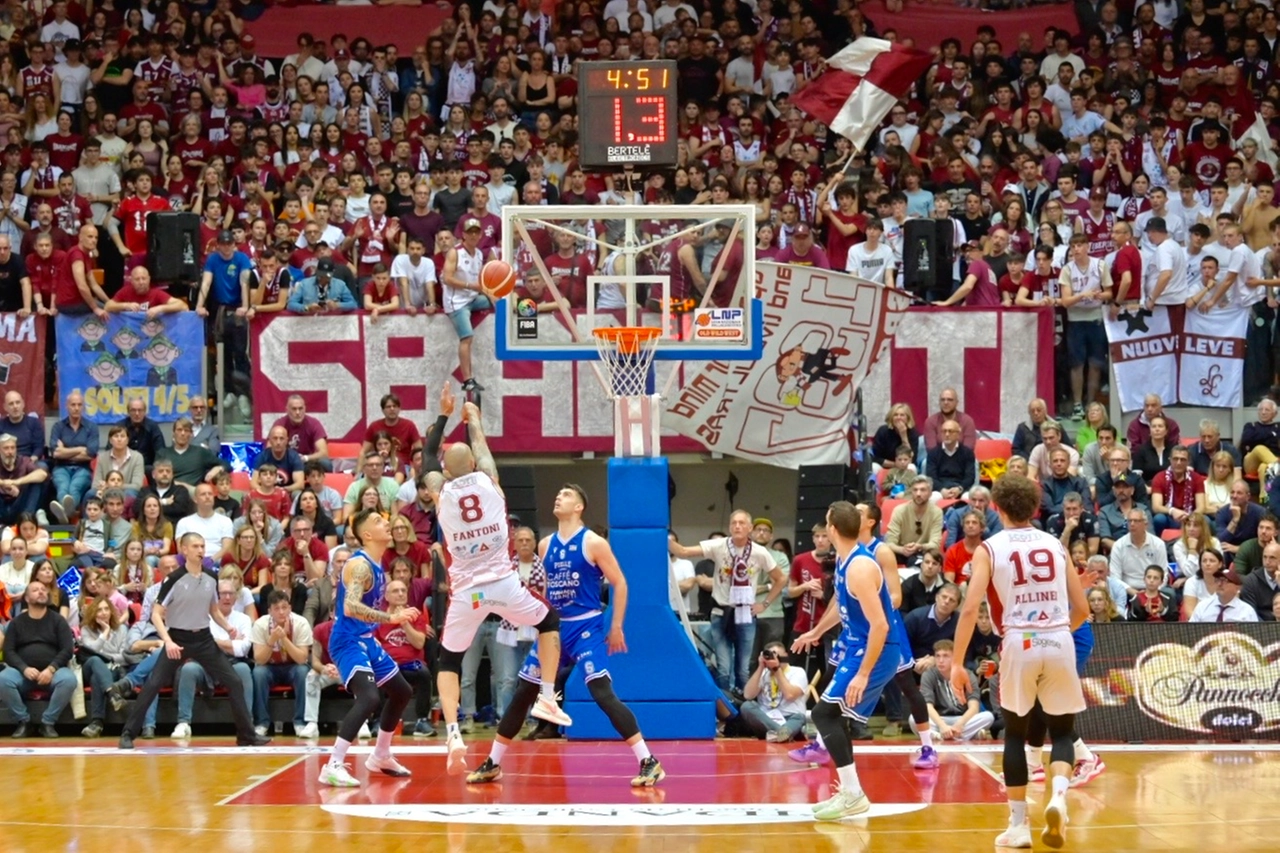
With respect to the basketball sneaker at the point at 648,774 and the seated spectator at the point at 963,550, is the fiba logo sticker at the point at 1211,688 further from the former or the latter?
the basketball sneaker at the point at 648,774

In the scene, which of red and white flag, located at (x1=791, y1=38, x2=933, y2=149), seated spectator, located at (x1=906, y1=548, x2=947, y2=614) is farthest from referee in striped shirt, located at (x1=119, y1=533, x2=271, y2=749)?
red and white flag, located at (x1=791, y1=38, x2=933, y2=149)

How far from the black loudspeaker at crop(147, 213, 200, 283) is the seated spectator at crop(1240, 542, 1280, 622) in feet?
36.0

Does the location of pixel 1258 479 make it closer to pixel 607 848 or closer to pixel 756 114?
pixel 756 114

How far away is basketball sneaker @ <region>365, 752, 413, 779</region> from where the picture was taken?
1191 cm

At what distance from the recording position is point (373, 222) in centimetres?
2000

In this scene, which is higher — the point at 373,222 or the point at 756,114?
the point at 756,114

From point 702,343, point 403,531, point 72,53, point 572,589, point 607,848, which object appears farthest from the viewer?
point 72,53

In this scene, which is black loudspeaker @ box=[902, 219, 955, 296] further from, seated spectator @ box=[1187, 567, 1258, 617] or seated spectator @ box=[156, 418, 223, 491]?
seated spectator @ box=[156, 418, 223, 491]

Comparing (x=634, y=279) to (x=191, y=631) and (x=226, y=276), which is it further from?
(x=226, y=276)

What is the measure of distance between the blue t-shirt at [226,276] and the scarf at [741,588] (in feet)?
22.8

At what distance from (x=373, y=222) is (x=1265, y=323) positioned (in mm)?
10034

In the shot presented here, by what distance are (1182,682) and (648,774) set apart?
17.0 feet

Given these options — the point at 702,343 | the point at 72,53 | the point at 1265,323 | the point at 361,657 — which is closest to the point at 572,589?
the point at 361,657

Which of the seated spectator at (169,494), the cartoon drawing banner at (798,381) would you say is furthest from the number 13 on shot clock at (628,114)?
the seated spectator at (169,494)
